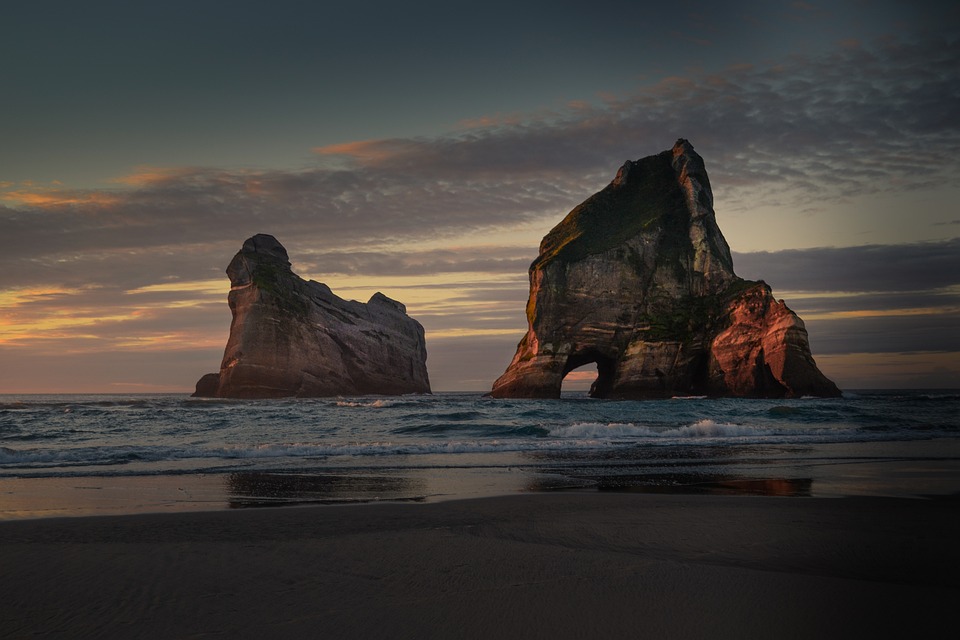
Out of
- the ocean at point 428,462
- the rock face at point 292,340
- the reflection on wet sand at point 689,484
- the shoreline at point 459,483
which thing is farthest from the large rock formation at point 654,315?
the reflection on wet sand at point 689,484

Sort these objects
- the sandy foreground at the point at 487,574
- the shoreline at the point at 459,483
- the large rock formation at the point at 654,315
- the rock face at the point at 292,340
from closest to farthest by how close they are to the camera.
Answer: the sandy foreground at the point at 487,574
the shoreline at the point at 459,483
the large rock formation at the point at 654,315
the rock face at the point at 292,340

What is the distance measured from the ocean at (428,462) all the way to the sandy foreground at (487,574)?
2051 mm

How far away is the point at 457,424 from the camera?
26.2 meters

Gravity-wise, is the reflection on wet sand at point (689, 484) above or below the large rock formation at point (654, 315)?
below

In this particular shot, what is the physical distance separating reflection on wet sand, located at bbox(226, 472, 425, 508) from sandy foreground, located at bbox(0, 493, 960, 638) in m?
1.18

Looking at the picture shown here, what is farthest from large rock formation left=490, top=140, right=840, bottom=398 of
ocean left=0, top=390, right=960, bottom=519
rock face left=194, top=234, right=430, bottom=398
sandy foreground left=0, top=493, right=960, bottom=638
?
sandy foreground left=0, top=493, right=960, bottom=638

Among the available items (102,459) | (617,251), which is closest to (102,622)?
(102,459)

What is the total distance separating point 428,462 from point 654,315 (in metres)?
52.4

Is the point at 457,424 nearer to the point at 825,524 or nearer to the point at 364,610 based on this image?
the point at 825,524

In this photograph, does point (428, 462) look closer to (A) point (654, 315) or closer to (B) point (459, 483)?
(B) point (459, 483)

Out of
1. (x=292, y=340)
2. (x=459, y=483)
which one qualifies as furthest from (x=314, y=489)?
(x=292, y=340)

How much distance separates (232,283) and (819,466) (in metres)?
81.0

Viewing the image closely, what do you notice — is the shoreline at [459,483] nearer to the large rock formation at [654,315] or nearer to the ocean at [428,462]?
the ocean at [428,462]

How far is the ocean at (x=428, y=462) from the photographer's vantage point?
31.9 feet
